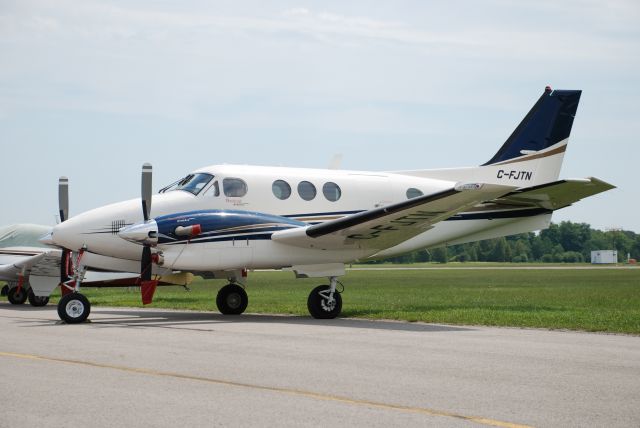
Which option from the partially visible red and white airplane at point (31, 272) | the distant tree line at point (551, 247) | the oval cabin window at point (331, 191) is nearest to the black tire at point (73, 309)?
the partially visible red and white airplane at point (31, 272)

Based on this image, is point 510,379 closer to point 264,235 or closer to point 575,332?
point 575,332

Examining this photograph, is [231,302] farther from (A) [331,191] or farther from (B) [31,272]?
(B) [31,272]

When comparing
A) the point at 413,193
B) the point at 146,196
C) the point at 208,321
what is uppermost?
the point at 413,193

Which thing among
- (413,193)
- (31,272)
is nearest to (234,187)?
(413,193)

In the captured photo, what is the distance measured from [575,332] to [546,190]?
5.44 m

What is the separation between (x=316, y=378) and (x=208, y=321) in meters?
9.10

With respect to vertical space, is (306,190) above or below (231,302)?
above

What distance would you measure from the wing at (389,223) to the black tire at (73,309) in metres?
4.22

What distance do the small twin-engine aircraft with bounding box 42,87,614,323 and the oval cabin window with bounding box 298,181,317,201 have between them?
0.08ft

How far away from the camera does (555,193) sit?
20.6 m

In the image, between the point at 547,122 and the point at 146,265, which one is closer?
the point at 146,265

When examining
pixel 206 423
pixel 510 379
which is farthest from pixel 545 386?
pixel 206 423

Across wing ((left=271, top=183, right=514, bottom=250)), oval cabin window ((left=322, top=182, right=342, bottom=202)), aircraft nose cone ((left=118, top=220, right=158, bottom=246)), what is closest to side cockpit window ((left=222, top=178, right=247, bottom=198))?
wing ((left=271, top=183, right=514, bottom=250))

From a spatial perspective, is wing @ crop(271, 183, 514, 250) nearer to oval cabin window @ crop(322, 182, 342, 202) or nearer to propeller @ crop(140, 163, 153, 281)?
oval cabin window @ crop(322, 182, 342, 202)
